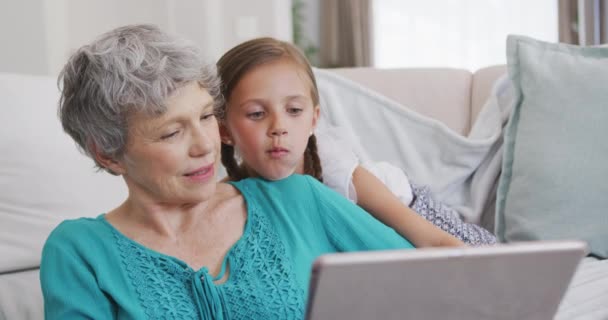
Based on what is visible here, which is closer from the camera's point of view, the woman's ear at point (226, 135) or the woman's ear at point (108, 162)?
the woman's ear at point (108, 162)

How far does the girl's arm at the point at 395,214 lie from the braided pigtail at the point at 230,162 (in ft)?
0.93

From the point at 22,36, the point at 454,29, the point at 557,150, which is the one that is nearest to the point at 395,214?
the point at 557,150

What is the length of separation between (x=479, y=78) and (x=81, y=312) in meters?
→ 1.53

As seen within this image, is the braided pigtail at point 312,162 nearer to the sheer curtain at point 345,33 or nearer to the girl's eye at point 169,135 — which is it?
the girl's eye at point 169,135

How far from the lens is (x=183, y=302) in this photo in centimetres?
99

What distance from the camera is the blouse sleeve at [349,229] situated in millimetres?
1140

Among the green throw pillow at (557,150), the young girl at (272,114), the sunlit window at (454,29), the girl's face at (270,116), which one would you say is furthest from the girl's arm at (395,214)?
the sunlit window at (454,29)

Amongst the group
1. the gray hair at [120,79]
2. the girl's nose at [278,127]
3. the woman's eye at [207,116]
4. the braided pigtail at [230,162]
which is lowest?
the braided pigtail at [230,162]

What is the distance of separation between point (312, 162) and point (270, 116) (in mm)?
338

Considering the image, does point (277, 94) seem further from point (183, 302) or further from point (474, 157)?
point (474, 157)

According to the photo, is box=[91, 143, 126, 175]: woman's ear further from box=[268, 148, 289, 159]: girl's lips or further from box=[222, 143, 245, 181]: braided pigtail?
box=[222, 143, 245, 181]: braided pigtail

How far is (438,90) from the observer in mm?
2111

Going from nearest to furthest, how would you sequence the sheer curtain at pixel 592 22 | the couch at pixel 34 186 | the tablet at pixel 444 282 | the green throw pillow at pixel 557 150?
the tablet at pixel 444 282 → the couch at pixel 34 186 → the green throw pillow at pixel 557 150 → the sheer curtain at pixel 592 22

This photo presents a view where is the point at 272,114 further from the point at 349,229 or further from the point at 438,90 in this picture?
the point at 438,90
